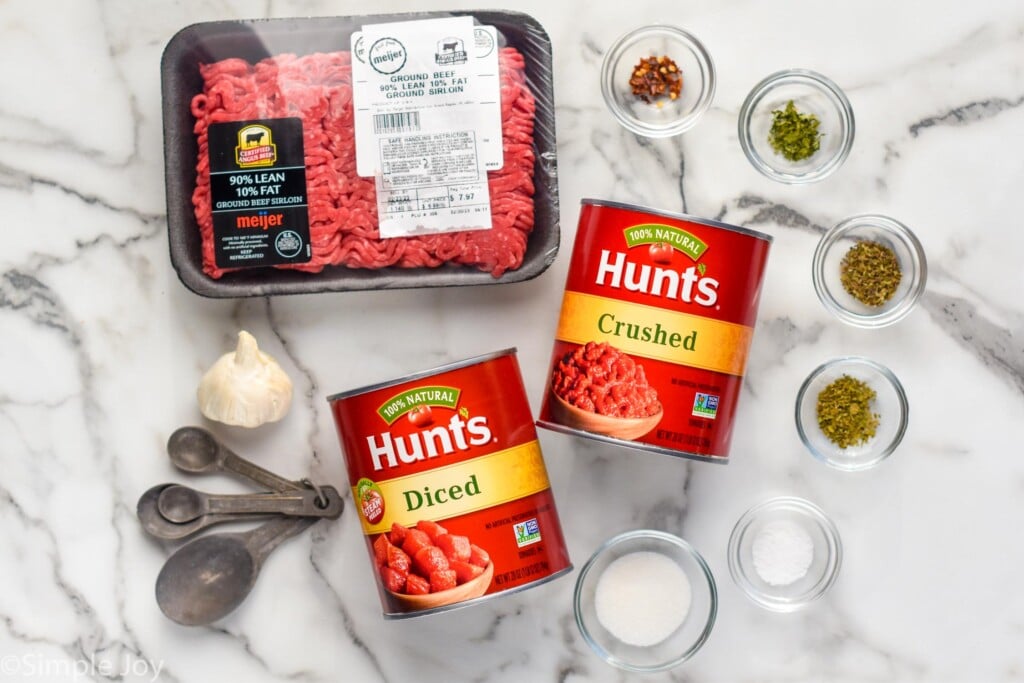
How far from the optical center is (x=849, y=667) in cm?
147

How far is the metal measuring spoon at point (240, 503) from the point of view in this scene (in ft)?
4.74

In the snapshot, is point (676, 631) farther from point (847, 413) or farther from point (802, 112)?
point (802, 112)

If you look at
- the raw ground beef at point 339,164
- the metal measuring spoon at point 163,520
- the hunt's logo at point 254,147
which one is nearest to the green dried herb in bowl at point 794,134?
the raw ground beef at point 339,164

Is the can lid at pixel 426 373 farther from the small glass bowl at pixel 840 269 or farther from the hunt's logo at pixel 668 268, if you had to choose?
the small glass bowl at pixel 840 269

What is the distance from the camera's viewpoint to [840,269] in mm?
1431

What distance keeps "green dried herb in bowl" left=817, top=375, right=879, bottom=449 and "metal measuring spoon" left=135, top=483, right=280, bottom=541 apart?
2.95ft

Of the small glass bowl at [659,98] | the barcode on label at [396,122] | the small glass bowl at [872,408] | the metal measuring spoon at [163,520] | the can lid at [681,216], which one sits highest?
the small glass bowl at [659,98]

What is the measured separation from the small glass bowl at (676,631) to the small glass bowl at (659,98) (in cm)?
64

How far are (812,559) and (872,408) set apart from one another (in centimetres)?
25

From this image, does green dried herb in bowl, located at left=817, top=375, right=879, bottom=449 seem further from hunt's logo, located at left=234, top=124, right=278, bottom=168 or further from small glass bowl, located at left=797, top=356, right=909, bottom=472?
hunt's logo, located at left=234, top=124, right=278, bottom=168

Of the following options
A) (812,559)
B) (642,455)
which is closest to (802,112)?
(642,455)

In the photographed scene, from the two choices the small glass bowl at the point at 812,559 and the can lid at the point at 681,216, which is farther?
the small glass bowl at the point at 812,559

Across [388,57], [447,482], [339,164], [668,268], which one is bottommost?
[447,482]

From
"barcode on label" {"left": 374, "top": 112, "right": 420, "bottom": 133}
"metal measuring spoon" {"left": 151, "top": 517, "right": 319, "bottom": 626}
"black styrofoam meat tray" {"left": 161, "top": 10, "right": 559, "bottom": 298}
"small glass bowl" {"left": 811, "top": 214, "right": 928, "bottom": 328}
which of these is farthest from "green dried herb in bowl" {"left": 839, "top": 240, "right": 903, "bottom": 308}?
"metal measuring spoon" {"left": 151, "top": 517, "right": 319, "bottom": 626}
